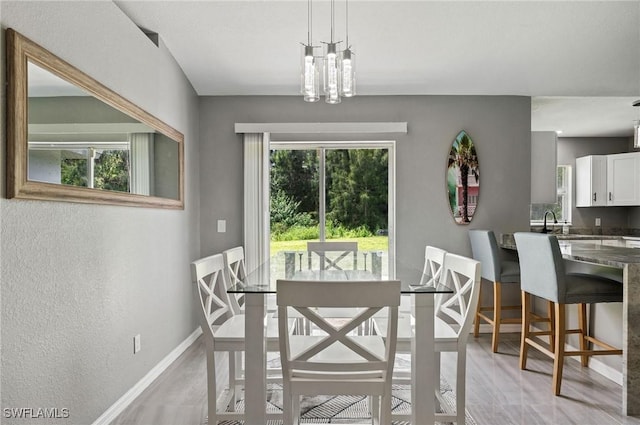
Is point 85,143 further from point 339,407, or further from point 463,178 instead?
point 463,178

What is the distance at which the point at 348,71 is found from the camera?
2205mm

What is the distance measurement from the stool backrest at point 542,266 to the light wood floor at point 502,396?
61 centimetres

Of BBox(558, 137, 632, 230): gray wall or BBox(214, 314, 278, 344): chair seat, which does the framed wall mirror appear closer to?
BBox(214, 314, 278, 344): chair seat

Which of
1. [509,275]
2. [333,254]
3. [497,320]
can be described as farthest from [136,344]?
[509,275]

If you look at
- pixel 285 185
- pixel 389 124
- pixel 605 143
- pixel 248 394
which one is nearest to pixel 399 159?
pixel 389 124

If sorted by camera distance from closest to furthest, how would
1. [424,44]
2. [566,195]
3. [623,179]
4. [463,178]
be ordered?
1. [424,44]
2. [463,178]
3. [623,179]
4. [566,195]

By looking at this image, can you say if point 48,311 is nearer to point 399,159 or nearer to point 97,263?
point 97,263

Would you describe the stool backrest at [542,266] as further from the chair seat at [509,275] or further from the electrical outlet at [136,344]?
the electrical outlet at [136,344]

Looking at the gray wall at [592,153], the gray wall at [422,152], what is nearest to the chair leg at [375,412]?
the gray wall at [422,152]

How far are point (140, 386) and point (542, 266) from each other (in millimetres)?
2711

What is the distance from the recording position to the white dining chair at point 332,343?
1.55 m

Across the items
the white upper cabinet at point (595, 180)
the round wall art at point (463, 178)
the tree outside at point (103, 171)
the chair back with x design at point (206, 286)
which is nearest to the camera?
the tree outside at point (103, 171)

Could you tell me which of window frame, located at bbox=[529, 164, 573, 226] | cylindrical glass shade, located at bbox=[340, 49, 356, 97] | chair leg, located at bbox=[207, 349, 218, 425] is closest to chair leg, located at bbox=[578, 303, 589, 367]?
cylindrical glass shade, located at bbox=[340, 49, 356, 97]

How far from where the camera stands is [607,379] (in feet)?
9.49
